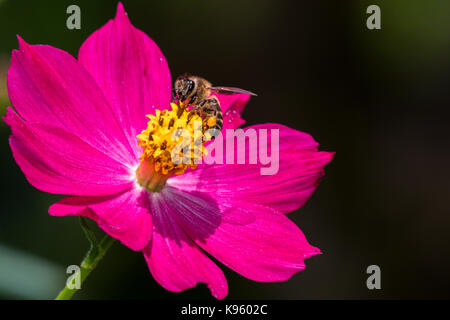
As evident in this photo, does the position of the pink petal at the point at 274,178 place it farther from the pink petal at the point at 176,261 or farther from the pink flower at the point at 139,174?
the pink petal at the point at 176,261

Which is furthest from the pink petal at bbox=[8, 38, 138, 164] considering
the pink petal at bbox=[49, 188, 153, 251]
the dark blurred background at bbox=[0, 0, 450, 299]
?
the dark blurred background at bbox=[0, 0, 450, 299]

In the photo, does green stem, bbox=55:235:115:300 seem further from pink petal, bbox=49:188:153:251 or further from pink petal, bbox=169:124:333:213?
pink petal, bbox=169:124:333:213

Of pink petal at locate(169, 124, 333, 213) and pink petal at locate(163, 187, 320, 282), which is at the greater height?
pink petal at locate(169, 124, 333, 213)

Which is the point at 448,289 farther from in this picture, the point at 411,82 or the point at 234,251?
the point at 234,251

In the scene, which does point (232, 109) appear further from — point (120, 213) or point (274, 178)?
point (120, 213)

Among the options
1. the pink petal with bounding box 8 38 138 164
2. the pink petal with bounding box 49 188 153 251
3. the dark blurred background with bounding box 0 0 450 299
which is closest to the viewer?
the pink petal with bounding box 49 188 153 251

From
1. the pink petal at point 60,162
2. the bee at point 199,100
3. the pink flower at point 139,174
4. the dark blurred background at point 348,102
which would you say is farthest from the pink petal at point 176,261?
the dark blurred background at point 348,102

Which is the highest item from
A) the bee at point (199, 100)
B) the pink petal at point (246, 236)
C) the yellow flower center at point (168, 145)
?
the bee at point (199, 100)

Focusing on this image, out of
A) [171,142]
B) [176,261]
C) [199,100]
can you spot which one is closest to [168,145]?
[171,142]
